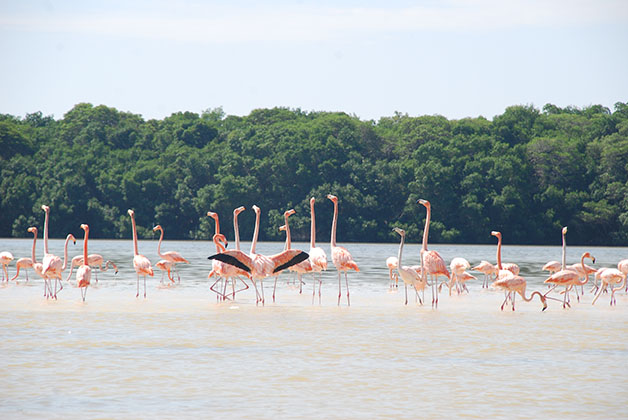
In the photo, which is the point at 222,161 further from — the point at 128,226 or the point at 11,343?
the point at 11,343

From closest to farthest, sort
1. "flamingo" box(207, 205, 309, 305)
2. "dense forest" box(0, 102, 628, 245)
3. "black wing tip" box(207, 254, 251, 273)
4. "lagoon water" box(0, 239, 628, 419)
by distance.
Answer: "lagoon water" box(0, 239, 628, 419), "black wing tip" box(207, 254, 251, 273), "flamingo" box(207, 205, 309, 305), "dense forest" box(0, 102, 628, 245)

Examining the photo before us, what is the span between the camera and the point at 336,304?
53.2 feet

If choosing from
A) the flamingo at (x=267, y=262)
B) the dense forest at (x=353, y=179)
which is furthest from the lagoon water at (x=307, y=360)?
the dense forest at (x=353, y=179)

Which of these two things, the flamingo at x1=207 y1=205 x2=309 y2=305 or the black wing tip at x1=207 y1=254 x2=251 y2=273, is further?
the flamingo at x1=207 y1=205 x2=309 y2=305

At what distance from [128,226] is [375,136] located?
67.3 ft

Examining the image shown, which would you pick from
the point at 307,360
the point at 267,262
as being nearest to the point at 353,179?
the point at 267,262

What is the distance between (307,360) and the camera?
9.79 meters

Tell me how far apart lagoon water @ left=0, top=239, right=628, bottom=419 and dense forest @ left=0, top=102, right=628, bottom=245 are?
44.4 metres

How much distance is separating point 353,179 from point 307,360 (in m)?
54.4

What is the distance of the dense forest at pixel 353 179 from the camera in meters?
59.5

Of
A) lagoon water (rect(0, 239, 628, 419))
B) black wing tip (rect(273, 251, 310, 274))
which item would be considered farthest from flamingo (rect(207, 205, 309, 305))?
lagoon water (rect(0, 239, 628, 419))

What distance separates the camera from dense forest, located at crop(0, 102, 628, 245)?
5947 centimetres

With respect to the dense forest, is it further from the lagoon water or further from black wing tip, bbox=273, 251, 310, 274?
black wing tip, bbox=273, 251, 310, 274

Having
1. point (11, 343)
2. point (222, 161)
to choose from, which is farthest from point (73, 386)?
point (222, 161)
